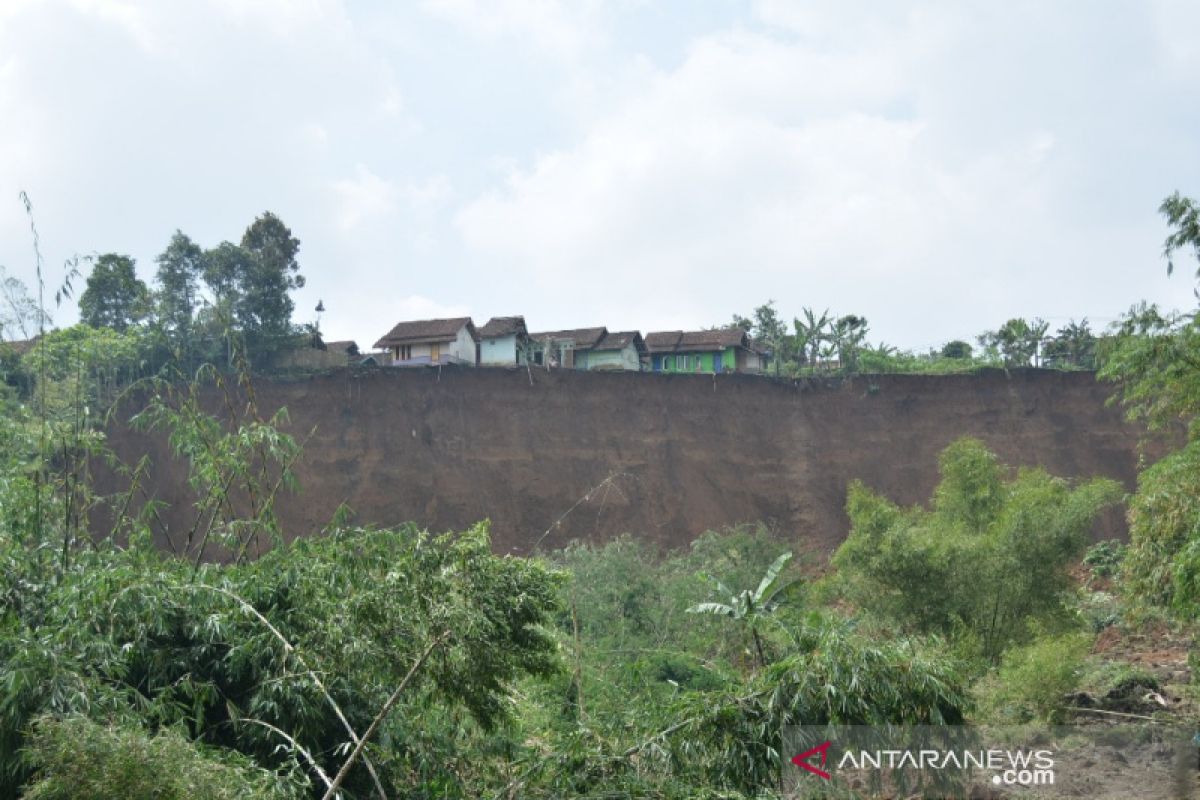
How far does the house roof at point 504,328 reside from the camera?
27.0m

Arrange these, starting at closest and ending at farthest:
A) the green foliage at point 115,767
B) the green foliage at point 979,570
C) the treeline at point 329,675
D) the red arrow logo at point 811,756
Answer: the green foliage at point 115,767 < the treeline at point 329,675 < the red arrow logo at point 811,756 < the green foliage at point 979,570

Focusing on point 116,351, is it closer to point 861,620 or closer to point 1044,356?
point 861,620

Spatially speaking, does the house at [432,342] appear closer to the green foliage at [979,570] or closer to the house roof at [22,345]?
the house roof at [22,345]

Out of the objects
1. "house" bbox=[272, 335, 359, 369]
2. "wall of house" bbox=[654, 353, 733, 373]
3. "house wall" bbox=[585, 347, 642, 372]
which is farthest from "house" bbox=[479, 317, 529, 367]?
"wall of house" bbox=[654, 353, 733, 373]

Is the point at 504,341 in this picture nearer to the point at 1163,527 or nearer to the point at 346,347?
the point at 346,347

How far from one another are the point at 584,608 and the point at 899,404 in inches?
541

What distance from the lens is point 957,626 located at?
37.7 ft

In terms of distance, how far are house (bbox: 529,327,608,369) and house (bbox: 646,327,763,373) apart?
188 cm

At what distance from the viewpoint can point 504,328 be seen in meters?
27.1

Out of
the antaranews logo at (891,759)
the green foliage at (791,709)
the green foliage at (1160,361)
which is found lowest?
the antaranews logo at (891,759)

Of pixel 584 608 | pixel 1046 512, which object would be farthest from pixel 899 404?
pixel 584 608

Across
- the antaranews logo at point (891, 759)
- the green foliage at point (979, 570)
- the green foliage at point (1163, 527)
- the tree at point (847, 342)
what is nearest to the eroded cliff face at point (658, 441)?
the tree at point (847, 342)

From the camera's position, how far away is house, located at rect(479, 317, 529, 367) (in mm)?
→ 27062

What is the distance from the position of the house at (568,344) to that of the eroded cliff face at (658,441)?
14.3 feet
